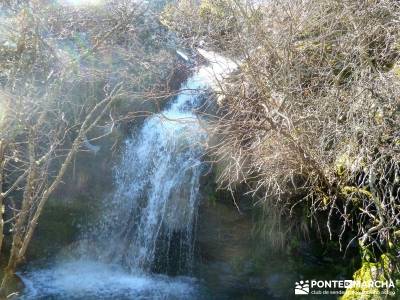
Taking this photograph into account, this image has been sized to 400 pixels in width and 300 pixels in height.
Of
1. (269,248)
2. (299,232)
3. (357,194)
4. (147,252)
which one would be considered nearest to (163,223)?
(147,252)

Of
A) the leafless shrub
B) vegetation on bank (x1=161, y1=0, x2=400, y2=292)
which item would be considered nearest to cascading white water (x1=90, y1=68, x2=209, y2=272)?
vegetation on bank (x1=161, y1=0, x2=400, y2=292)

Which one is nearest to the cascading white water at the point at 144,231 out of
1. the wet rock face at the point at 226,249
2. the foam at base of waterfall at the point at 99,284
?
the foam at base of waterfall at the point at 99,284

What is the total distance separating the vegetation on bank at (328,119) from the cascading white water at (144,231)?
1246 millimetres

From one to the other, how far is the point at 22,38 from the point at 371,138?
11.6ft

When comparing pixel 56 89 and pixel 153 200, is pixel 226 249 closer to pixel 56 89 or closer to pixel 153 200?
pixel 153 200

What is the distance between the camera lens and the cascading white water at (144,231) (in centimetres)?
673

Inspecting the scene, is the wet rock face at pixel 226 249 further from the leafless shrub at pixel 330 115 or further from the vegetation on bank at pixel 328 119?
the leafless shrub at pixel 330 115

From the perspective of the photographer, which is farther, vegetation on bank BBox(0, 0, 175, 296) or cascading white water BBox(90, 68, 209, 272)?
cascading white water BBox(90, 68, 209, 272)

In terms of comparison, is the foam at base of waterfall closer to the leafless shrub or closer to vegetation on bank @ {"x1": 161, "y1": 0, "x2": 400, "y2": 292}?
vegetation on bank @ {"x1": 161, "y1": 0, "x2": 400, "y2": 292}

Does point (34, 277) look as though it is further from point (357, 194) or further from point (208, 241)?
point (357, 194)

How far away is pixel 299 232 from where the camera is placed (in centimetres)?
576

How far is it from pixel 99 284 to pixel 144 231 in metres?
1.22

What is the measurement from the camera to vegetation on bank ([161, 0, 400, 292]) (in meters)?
4.36

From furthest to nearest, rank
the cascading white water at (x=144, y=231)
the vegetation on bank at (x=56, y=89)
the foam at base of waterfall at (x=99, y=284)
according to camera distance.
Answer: the cascading white water at (x=144, y=231) < the foam at base of waterfall at (x=99, y=284) < the vegetation on bank at (x=56, y=89)
